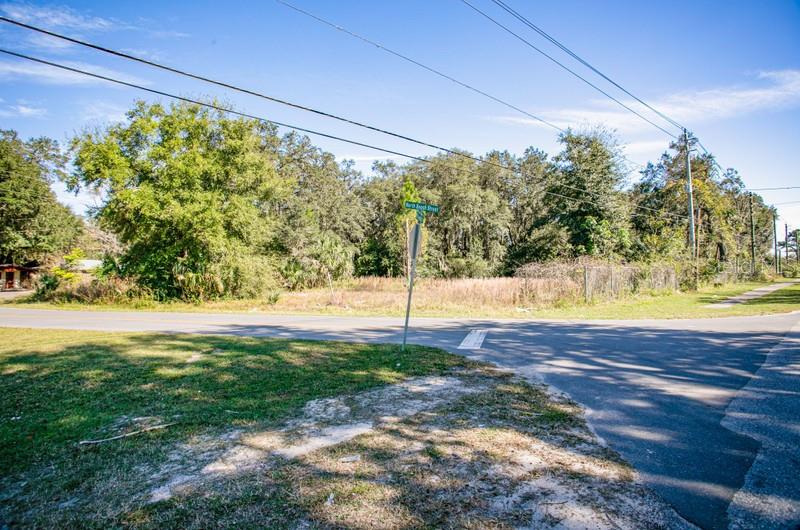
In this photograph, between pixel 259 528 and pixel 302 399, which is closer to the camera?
pixel 259 528

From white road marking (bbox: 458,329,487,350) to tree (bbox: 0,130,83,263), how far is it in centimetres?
5371

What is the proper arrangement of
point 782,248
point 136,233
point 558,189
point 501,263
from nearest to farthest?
point 136,233 → point 558,189 → point 501,263 → point 782,248

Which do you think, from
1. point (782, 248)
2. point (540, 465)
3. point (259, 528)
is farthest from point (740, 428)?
point (782, 248)

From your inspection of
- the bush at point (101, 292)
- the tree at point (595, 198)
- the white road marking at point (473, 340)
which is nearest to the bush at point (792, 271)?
the tree at point (595, 198)

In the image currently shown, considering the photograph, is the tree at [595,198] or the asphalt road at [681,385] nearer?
the asphalt road at [681,385]

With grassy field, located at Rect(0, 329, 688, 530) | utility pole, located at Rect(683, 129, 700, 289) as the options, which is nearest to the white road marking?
grassy field, located at Rect(0, 329, 688, 530)

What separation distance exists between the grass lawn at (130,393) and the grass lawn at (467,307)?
821 cm

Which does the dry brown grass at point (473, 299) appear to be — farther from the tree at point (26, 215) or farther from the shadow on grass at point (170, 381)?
the tree at point (26, 215)

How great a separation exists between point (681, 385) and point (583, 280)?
13977mm

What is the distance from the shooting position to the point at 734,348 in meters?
8.13

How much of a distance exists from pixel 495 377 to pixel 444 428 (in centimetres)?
226

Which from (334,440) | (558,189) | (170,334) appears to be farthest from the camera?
(558,189)

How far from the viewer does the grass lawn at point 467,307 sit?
14.8 meters

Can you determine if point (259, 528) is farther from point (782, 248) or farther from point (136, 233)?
point (782, 248)
